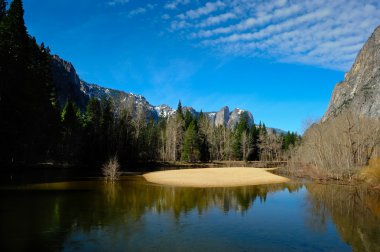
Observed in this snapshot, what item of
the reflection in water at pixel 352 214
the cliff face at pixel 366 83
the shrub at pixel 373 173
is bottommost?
the reflection in water at pixel 352 214

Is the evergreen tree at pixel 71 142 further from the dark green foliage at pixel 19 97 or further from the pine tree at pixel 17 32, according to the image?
the pine tree at pixel 17 32

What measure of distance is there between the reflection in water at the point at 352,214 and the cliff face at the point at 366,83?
103 meters

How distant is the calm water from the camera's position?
44.3 feet

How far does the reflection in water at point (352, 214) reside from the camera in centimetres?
1525

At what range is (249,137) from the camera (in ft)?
356

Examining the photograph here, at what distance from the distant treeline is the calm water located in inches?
581

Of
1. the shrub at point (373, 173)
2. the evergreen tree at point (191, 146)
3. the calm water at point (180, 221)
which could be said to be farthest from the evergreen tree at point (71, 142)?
the shrub at point (373, 173)

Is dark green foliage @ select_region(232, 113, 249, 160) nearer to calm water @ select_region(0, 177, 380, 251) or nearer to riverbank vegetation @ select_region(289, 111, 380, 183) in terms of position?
riverbank vegetation @ select_region(289, 111, 380, 183)

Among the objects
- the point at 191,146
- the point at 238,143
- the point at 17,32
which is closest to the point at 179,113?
the point at 191,146

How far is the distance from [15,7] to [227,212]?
129 feet

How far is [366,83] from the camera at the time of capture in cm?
15612

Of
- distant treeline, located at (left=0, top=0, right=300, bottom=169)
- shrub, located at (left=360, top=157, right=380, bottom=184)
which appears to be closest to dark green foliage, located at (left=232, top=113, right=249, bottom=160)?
distant treeline, located at (left=0, top=0, right=300, bottom=169)

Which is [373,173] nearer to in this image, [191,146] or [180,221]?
[180,221]

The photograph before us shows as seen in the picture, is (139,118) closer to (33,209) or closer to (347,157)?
(347,157)
